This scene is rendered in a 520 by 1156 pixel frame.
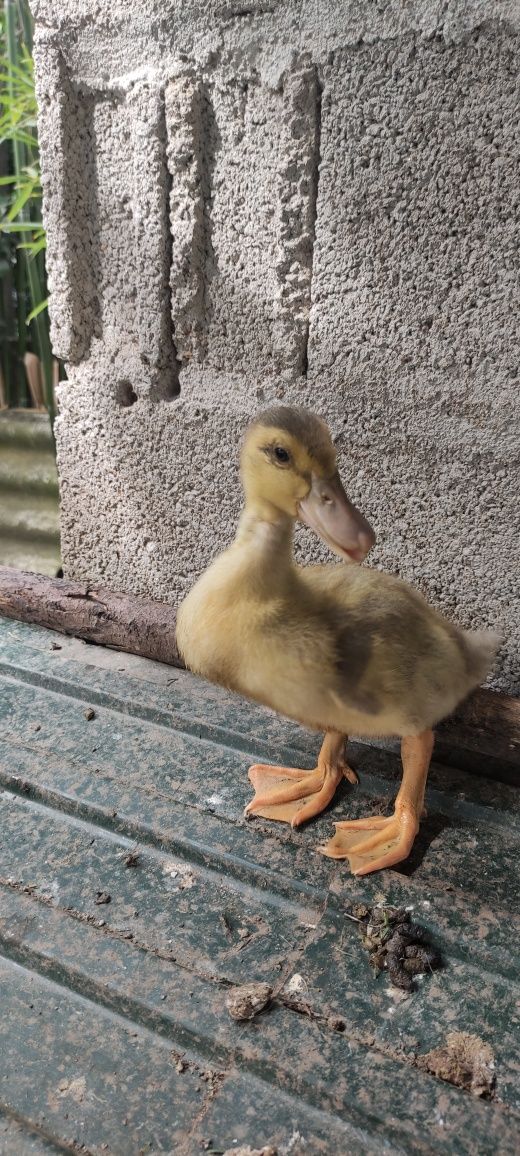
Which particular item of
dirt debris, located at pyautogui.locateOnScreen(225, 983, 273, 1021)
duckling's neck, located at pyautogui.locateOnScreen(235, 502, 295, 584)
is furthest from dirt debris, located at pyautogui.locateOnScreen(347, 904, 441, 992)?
duckling's neck, located at pyautogui.locateOnScreen(235, 502, 295, 584)

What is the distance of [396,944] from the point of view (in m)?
1.06

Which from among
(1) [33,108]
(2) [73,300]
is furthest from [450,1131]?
(1) [33,108]

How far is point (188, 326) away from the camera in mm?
1723

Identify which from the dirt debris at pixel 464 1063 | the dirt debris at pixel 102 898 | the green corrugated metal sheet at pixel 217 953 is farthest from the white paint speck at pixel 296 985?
the dirt debris at pixel 102 898

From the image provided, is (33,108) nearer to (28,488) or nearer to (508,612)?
(28,488)

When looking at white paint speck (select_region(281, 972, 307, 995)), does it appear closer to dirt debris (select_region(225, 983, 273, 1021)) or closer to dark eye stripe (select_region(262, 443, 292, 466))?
dirt debris (select_region(225, 983, 273, 1021))

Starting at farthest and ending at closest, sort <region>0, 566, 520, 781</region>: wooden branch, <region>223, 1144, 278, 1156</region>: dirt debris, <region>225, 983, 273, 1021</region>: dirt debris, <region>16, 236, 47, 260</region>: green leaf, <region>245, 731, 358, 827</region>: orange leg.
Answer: <region>16, 236, 47, 260</region>: green leaf < <region>0, 566, 520, 781</region>: wooden branch < <region>245, 731, 358, 827</region>: orange leg < <region>225, 983, 273, 1021</region>: dirt debris < <region>223, 1144, 278, 1156</region>: dirt debris

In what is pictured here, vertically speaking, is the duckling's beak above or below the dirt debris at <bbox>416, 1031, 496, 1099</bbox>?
above

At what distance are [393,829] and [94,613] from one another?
914 millimetres

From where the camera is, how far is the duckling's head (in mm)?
998

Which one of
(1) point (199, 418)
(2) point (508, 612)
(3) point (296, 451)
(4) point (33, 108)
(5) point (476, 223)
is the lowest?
(2) point (508, 612)

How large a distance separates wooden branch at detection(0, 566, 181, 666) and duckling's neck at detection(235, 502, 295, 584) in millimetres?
723

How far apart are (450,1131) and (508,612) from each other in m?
0.89

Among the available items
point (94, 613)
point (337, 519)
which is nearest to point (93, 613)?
point (94, 613)
